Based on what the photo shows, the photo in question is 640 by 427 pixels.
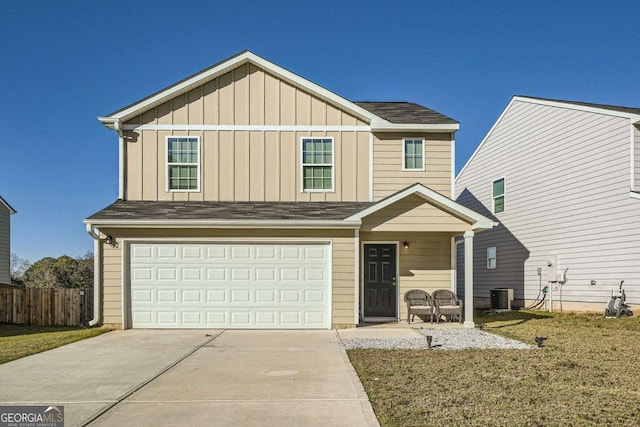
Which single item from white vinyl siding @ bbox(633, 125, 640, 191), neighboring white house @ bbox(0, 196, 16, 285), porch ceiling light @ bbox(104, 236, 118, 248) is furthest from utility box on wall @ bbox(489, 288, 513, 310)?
neighboring white house @ bbox(0, 196, 16, 285)

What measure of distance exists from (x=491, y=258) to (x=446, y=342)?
38.0ft

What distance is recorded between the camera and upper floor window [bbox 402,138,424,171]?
13.6 meters

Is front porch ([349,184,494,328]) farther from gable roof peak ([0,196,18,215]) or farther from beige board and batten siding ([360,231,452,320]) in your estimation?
gable roof peak ([0,196,18,215])

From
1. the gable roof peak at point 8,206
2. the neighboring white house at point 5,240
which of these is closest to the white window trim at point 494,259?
the neighboring white house at point 5,240

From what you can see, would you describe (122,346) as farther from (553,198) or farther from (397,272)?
(553,198)

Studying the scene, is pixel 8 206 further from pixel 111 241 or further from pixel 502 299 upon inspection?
pixel 502 299

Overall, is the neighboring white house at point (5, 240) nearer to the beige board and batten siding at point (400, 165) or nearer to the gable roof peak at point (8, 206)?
the gable roof peak at point (8, 206)

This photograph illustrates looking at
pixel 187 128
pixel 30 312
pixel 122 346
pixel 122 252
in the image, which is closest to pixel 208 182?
pixel 187 128

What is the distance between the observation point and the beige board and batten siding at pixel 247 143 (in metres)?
13.3

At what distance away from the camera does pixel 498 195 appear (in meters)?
20.1

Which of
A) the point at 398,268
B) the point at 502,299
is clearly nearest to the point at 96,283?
the point at 398,268

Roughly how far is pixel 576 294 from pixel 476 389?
11.4m

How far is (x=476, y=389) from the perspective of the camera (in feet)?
20.3

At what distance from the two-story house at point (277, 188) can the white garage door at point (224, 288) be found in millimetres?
26
